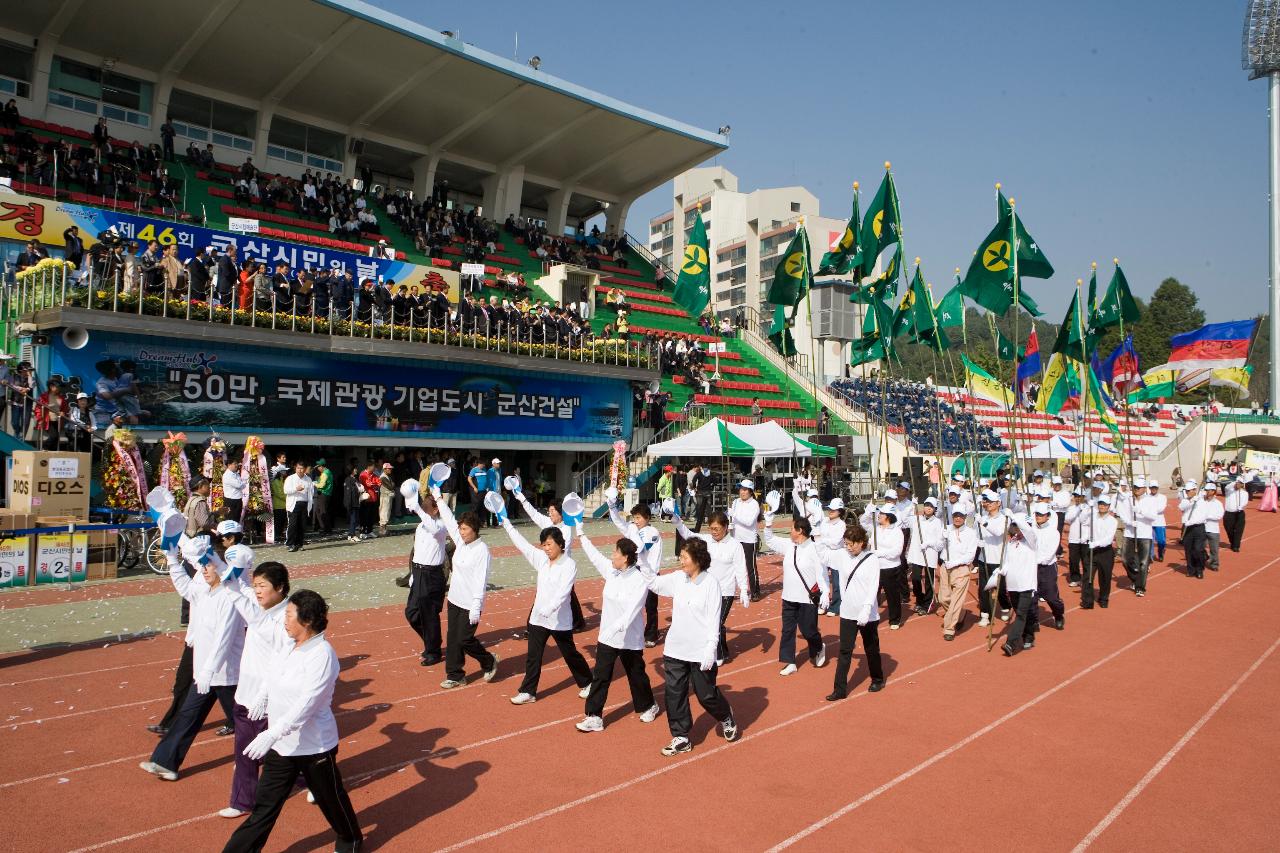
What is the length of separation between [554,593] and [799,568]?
119 inches

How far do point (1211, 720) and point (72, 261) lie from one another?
815 inches

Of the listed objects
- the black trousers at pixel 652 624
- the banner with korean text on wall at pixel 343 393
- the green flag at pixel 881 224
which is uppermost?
the green flag at pixel 881 224

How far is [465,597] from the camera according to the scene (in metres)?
8.19

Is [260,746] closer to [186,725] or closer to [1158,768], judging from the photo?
[186,725]

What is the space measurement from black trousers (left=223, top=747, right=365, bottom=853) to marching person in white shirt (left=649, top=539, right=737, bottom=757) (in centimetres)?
260

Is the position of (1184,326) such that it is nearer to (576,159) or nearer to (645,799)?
(576,159)

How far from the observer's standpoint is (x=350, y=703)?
788 centimetres

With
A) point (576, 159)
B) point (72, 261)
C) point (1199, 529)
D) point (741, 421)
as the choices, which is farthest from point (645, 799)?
point (576, 159)

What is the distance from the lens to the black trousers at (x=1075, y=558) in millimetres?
14172

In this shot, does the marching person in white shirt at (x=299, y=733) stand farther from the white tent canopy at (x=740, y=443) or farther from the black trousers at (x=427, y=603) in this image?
the white tent canopy at (x=740, y=443)

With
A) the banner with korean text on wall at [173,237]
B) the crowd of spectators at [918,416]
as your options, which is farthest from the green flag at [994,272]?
the crowd of spectators at [918,416]

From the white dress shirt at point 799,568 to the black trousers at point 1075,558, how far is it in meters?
6.97

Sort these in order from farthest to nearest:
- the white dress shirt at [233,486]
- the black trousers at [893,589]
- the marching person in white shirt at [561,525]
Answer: the white dress shirt at [233,486] → the black trousers at [893,589] → the marching person in white shirt at [561,525]

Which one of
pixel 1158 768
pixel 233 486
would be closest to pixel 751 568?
pixel 1158 768
